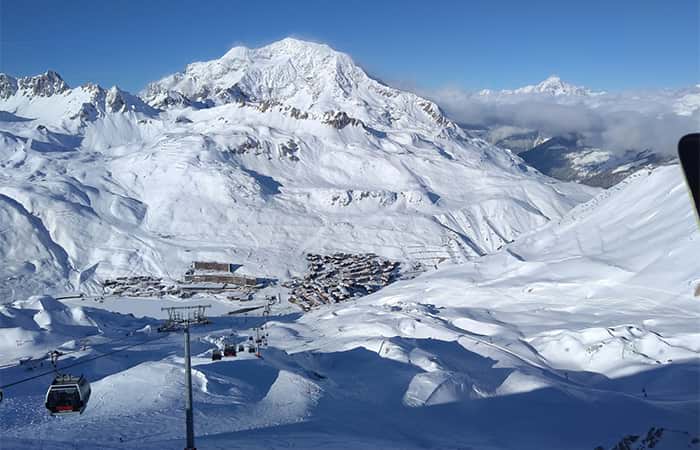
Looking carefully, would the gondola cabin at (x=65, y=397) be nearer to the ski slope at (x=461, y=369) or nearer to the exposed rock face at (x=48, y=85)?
the ski slope at (x=461, y=369)

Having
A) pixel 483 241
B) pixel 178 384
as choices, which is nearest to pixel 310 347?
pixel 178 384

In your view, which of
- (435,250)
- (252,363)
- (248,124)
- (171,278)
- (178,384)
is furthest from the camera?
(248,124)

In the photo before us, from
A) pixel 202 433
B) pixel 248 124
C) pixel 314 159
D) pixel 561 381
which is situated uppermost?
pixel 248 124

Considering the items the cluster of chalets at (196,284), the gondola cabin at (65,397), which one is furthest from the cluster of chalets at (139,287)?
the gondola cabin at (65,397)

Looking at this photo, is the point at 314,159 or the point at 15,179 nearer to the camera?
the point at 15,179

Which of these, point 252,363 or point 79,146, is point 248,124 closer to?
point 79,146

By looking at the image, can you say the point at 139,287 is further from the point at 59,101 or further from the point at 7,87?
the point at 7,87

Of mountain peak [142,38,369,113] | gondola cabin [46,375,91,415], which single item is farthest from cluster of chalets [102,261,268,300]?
mountain peak [142,38,369,113]

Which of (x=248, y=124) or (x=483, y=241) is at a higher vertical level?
(x=248, y=124)
